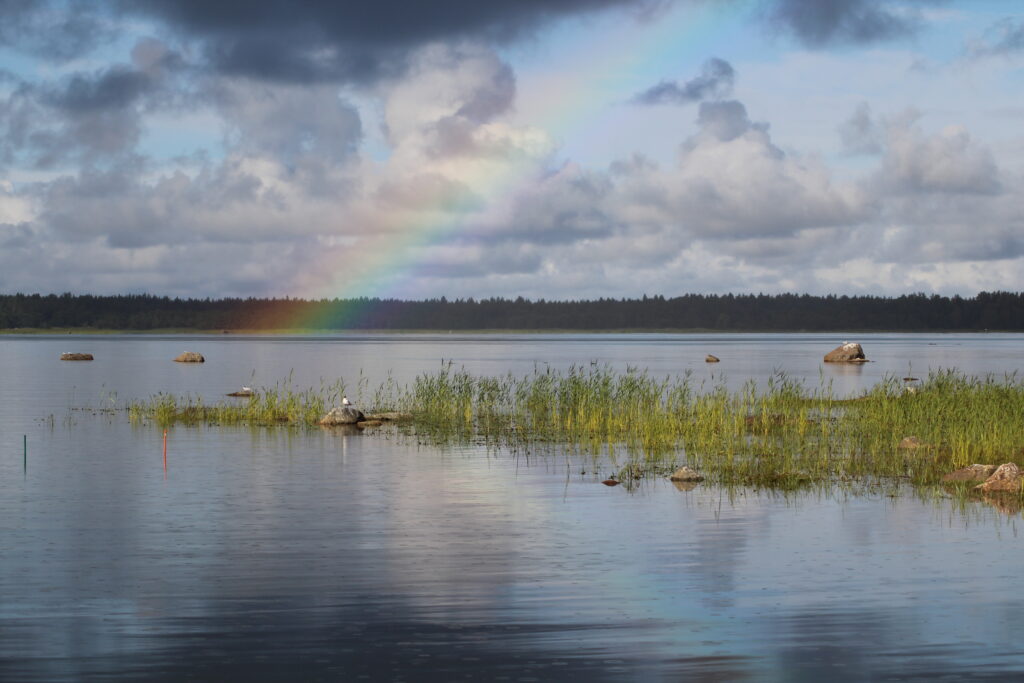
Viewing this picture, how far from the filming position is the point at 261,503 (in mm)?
23766

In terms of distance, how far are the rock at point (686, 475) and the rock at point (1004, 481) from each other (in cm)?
601

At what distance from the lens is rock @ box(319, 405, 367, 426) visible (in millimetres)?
41656

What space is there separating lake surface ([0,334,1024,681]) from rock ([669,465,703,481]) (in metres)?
0.52

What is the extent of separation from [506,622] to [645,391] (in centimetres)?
2900

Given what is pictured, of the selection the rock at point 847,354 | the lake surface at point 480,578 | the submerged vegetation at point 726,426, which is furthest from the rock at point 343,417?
the rock at point 847,354

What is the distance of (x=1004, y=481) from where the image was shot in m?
24.2

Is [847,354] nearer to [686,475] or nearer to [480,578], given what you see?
[686,475]

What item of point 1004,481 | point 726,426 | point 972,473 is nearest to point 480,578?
point 1004,481

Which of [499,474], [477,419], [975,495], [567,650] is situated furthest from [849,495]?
[477,419]

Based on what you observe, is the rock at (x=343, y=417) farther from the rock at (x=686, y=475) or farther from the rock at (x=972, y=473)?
the rock at (x=972, y=473)

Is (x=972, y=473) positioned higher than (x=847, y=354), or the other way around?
(x=847, y=354)

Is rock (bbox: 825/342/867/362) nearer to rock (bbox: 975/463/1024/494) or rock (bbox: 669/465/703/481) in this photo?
rock (bbox: 669/465/703/481)

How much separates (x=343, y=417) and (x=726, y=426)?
14.3 meters

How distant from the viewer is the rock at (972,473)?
2542 centimetres
